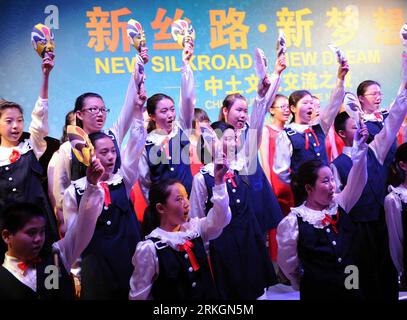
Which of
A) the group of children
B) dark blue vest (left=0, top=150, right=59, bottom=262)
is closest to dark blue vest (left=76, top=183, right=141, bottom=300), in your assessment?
the group of children

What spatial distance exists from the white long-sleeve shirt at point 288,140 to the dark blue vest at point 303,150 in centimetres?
3

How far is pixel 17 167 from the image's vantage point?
3734 millimetres

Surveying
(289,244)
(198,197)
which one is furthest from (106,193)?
(289,244)

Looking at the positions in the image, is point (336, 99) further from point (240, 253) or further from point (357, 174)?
point (240, 253)

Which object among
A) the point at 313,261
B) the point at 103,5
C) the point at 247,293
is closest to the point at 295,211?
the point at 313,261

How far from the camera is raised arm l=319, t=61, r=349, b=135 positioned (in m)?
4.22

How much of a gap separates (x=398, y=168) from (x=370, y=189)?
8.2 inches

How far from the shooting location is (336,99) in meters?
4.26

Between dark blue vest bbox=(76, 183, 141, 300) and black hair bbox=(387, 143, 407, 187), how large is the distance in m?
1.53

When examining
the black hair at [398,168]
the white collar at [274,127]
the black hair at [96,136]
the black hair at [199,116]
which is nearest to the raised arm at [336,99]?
the white collar at [274,127]

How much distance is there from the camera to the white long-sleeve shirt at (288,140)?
4.23 m

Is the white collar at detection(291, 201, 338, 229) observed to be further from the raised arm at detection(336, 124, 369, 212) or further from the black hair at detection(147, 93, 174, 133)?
the black hair at detection(147, 93, 174, 133)
